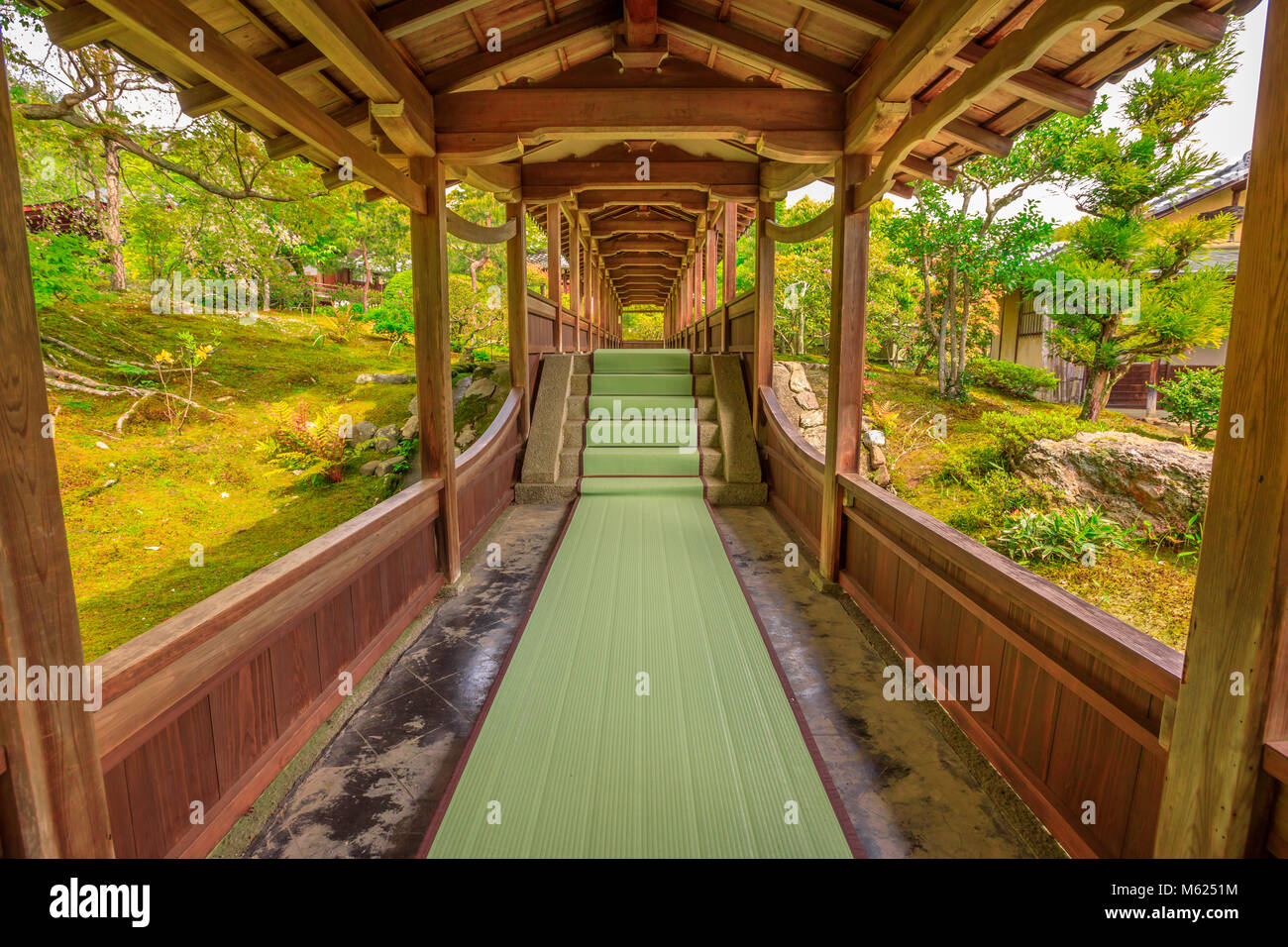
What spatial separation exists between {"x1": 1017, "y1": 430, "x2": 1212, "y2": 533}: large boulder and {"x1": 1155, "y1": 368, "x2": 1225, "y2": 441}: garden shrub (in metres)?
0.93

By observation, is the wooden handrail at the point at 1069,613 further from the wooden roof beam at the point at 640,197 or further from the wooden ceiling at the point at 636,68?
the wooden roof beam at the point at 640,197

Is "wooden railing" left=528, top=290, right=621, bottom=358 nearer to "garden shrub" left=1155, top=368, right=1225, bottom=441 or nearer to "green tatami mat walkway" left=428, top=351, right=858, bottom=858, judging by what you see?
"green tatami mat walkway" left=428, top=351, right=858, bottom=858

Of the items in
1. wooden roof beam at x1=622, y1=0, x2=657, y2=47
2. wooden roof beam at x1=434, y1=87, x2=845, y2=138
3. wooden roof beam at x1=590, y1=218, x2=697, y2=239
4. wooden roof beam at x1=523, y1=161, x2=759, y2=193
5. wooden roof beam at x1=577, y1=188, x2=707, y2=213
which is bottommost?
wooden roof beam at x1=434, y1=87, x2=845, y2=138

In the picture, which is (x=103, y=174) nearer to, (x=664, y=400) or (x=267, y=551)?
(x=267, y=551)

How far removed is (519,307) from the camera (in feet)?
22.5

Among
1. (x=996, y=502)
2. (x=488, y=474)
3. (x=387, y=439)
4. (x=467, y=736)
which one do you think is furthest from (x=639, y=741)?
(x=387, y=439)

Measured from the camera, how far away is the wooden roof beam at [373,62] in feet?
7.92

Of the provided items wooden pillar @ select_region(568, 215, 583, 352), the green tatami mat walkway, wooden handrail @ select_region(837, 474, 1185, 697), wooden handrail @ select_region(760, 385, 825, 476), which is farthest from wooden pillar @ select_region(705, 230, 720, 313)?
wooden handrail @ select_region(837, 474, 1185, 697)

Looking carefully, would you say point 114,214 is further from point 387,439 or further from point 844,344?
point 844,344

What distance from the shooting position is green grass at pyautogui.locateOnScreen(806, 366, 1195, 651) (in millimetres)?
4617

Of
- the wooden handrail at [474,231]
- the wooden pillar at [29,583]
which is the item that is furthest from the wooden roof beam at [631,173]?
the wooden pillar at [29,583]

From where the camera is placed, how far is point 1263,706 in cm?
127

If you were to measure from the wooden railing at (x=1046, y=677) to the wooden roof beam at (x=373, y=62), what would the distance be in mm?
3575

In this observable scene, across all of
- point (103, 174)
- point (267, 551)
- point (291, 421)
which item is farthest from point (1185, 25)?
point (103, 174)
